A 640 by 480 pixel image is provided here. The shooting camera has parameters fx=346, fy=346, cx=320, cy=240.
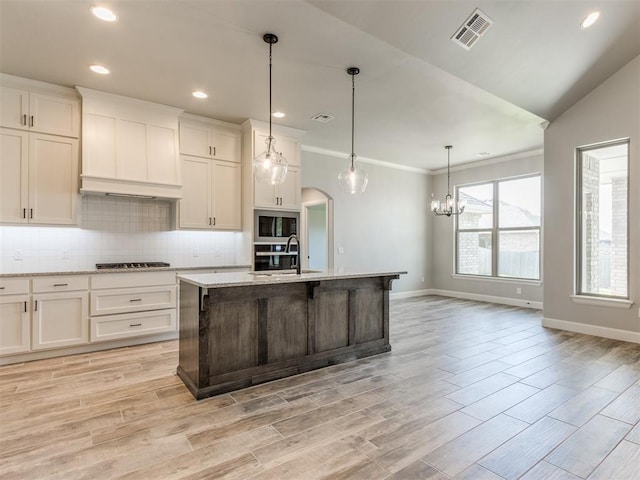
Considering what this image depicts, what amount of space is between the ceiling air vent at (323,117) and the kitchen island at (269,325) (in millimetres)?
2322

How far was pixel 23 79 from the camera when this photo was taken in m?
3.61

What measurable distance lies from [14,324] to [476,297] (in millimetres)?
7465

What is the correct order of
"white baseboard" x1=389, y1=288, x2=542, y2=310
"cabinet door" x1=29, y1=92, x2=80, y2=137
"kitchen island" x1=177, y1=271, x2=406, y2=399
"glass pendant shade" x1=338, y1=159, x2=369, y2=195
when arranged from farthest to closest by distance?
"white baseboard" x1=389, y1=288, x2=542, y2=310 < "glass pendant shade" x1=338, y1=159, x2=369, y2=195 < "cabinet door" x1=29, y1=92, x2=80, y2=137 < "kitchen island" x1=177, y1=271, x2=406, y2=399

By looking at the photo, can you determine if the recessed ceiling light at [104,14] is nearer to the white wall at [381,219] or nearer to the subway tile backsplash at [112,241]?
the subway tile backsplash at [112,241]

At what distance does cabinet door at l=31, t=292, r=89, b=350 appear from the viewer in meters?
3.55

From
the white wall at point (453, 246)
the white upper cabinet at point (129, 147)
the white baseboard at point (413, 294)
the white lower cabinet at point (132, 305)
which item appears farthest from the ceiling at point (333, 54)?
the white baseboard at point (413, 294)

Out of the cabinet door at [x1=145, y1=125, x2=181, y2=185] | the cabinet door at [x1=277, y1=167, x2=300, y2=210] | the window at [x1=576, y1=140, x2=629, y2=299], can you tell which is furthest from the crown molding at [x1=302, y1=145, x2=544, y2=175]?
the cabinet door at [x1=145, y1=125, x2=181, y2=185]

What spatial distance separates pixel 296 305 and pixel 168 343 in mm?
2073

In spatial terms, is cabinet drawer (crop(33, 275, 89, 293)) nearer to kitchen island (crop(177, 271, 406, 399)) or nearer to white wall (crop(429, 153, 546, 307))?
kitchen island (crop(177, 271, 406, 399))

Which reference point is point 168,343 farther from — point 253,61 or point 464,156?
point 464,156

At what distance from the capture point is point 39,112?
371 centimetres

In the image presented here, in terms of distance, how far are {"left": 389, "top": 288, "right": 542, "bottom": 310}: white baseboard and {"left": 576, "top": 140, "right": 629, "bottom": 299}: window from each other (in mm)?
1932

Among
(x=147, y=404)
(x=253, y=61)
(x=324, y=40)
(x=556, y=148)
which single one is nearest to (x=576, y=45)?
(x=556, y=148)

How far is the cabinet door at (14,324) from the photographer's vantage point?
3.39 meters
